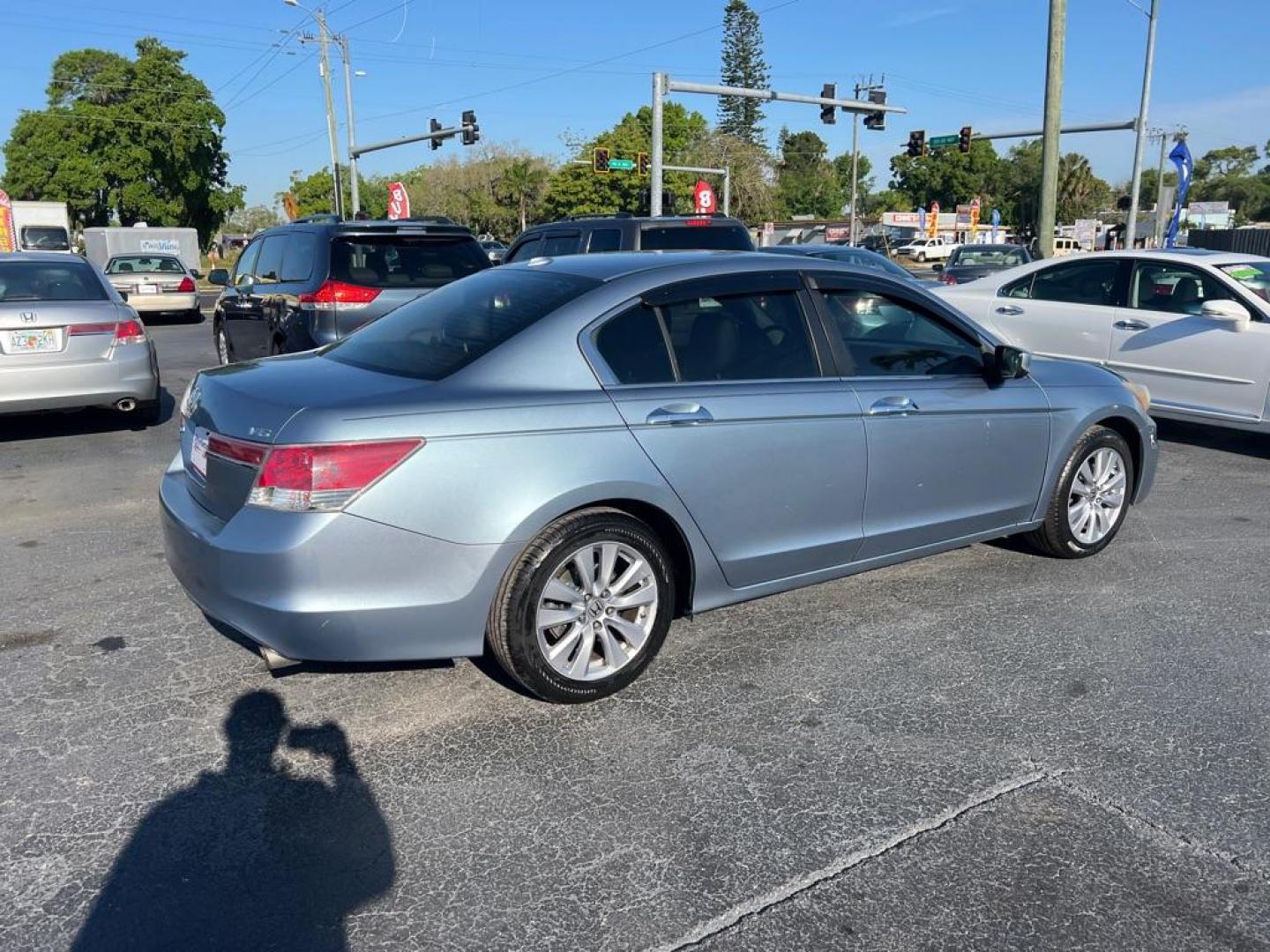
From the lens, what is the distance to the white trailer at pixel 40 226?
1464 inches

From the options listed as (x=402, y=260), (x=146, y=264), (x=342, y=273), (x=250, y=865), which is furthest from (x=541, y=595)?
(x=146, y=264)

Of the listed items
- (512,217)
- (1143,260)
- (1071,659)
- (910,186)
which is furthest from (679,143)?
(1071,659)

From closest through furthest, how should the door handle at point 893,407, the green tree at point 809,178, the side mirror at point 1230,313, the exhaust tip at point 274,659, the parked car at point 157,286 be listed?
the exhaust tip at point 274,659 < the door handle at point 893,407 < the side mirror at point 1230,313 < the parked car at point 157,286 < the green tree at point 809,178

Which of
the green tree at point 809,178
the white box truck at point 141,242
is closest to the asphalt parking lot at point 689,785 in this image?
the white box truck at point 141,242

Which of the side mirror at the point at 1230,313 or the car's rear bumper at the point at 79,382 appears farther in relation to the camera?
the side mirror at the point at 1230,313

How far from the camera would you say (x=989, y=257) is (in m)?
24.3

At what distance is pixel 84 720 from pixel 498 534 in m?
1.64

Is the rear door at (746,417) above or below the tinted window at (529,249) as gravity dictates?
below

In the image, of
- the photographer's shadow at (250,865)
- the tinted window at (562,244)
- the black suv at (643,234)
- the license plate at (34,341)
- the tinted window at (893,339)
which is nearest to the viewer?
the photographer's shadow at (250,865)

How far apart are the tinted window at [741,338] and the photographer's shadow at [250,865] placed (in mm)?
1943

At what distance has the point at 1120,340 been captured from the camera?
8625 millimetres

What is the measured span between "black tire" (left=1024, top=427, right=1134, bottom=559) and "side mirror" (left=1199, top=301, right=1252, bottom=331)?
10.3ft

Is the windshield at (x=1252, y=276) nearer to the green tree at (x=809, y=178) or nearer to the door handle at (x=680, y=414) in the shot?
the door handle at (x=680, y=414)

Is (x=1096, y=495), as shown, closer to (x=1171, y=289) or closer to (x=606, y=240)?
(x=1171, y=289)
